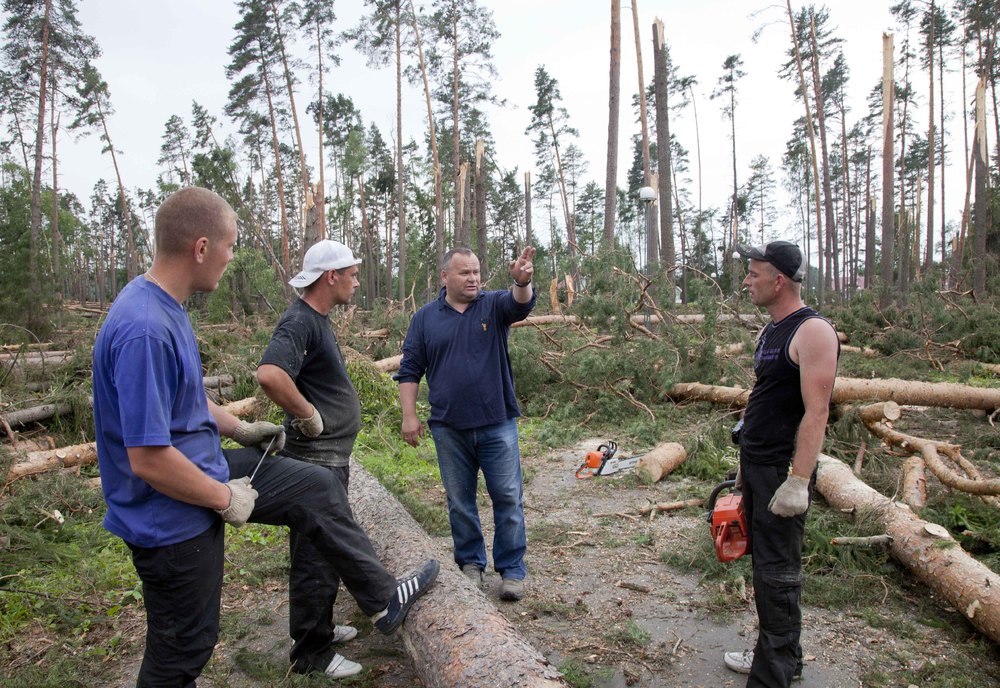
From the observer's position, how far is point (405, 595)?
2932mm

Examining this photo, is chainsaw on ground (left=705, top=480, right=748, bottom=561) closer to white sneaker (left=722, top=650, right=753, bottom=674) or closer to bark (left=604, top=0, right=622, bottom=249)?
white sneaker (left=722, top=650, right=753, bottom=674)

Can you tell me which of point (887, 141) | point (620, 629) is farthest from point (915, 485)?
point (887, 141)

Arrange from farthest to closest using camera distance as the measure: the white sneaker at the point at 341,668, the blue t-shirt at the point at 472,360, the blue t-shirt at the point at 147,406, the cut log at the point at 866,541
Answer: the cut log at the point at 866,541
the blue t-shirt at the point at 472,360
the white sneaker at the point at 341,668
the blue t-shirt at the point at 147,406

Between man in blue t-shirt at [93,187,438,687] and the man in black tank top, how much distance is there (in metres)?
2.11

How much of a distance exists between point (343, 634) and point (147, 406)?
2109 mm

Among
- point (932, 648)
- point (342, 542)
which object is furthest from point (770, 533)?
point (342, 542)

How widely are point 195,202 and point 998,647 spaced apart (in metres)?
4.10

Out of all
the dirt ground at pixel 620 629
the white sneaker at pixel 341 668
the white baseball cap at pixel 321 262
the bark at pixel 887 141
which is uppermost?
the bark at pixel 887 141

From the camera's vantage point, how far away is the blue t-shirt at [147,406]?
1.77 metres

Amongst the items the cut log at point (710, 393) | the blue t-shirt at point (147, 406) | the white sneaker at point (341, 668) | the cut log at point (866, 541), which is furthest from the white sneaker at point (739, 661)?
the cut log at point (710, 393)

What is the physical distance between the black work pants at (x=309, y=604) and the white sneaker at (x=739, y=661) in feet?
6.31

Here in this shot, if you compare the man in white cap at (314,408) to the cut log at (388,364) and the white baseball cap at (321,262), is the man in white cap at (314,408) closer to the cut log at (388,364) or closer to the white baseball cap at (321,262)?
the white baseball cap at (321,262)

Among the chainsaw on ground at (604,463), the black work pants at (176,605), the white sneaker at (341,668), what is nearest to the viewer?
the black work pants at (176,605)

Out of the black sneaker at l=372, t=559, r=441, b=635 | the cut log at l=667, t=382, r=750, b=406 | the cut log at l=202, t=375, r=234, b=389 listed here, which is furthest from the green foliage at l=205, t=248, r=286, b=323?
the black sneaker at l=372, t=559, r=441, b=635
